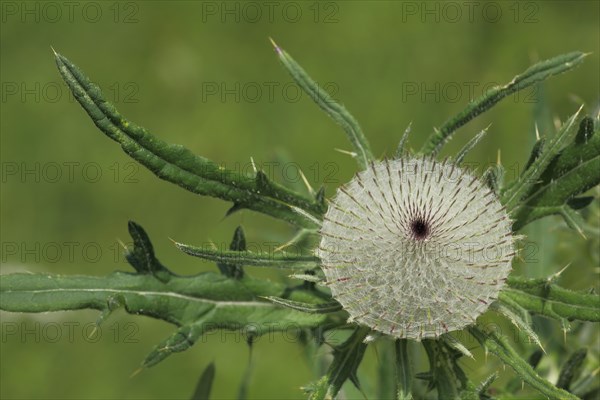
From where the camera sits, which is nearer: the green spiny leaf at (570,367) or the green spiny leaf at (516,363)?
the green spiny leaf at (516,363)

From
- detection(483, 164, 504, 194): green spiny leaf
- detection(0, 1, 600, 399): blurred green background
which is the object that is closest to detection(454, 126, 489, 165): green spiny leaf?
detection(483, 164, 504, 194): green spiny leaf

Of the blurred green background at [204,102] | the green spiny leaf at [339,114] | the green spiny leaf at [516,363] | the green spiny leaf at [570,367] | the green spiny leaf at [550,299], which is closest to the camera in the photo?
the green spiny leaf at [516,363]

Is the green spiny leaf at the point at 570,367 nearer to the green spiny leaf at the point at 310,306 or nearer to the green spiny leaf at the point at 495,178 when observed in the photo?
the green spiny leaf at the point at 495,178

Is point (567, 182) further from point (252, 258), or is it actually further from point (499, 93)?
point (252, 258)

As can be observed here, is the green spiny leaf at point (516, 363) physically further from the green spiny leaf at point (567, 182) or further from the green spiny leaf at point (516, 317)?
the green spiny leaf at point (567, 182)

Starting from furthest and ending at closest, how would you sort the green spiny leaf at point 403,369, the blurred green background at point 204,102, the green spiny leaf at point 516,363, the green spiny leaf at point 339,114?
1. the blurred green background at point 204,102
2. the green spiny leaf at point 339,114
3. the green spiny leaf at point 403,369
4. the green spiny leaf at point 516,363

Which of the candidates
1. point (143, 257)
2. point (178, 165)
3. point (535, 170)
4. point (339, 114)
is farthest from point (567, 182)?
point (143, 257)

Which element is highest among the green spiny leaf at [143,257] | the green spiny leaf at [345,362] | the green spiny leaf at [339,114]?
the green spiny leaf at [339,114]

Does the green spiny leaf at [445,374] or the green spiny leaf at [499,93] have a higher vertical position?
the green spiny leaf at [499,93]

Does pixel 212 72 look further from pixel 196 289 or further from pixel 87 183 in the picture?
pixel 196 289

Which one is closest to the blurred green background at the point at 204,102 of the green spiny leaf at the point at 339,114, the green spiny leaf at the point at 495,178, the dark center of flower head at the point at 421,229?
the green spiny leaf at the point at 339,114
